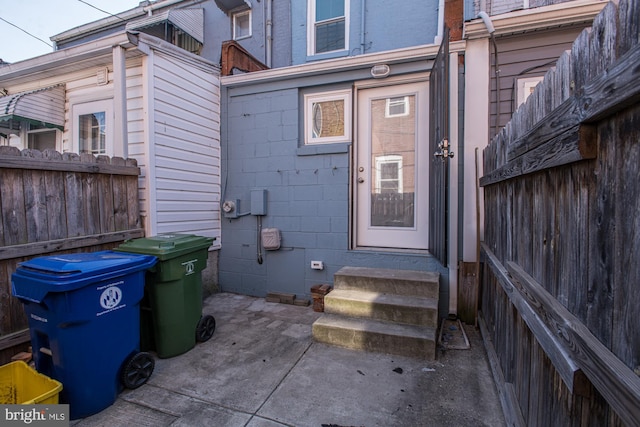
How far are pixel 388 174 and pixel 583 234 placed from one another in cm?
296

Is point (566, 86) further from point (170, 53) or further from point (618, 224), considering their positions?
point (170, 53)

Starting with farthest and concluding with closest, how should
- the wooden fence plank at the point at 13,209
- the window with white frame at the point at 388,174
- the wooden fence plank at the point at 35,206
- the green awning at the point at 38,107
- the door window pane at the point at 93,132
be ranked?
the door window pane at the point at 93,132, the green awning at the point at 38,107, the window with white frame at the point at 388,174, the wooden fence plank at the point at 35,206, the wooden fence plank at the point at 13,209

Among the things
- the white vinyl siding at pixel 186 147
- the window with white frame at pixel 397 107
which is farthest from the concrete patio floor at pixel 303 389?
the window with white frame at pixel 397 107

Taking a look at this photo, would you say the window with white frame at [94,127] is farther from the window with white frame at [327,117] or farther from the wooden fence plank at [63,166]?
the window with white frame at [327,117]

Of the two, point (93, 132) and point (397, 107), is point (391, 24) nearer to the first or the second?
point (397, 107)

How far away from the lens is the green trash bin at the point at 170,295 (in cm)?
261

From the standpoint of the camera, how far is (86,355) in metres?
1.99

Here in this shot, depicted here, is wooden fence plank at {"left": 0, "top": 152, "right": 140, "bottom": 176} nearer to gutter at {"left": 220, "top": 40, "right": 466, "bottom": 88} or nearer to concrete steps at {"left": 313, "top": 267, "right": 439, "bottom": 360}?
gutter at {"left": 220, "top": 40, "right": 466, "bottom": 88}

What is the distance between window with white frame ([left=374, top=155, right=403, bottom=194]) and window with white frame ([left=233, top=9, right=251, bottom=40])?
15.8ft

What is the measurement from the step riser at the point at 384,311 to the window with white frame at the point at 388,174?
59.8 inches

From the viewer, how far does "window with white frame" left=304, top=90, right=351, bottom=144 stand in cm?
405

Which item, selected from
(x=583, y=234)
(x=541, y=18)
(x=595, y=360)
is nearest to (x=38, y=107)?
(x=583, y=234)

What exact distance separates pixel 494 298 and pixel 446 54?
2209mm

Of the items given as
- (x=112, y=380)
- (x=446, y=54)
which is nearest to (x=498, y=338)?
(x=446, y=54)
